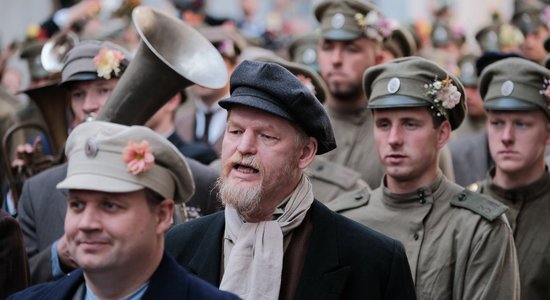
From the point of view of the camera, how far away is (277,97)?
6.39m

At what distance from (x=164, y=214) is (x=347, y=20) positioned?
502 cm

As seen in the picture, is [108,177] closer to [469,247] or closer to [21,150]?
[469,247]

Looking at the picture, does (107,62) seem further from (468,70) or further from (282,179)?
(468,70)

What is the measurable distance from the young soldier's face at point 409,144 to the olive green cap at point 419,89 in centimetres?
6

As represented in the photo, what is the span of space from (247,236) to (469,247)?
1.43 m

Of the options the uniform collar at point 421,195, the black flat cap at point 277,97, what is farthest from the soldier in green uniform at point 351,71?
the black flat cap at point 277,97

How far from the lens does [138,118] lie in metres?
7.87

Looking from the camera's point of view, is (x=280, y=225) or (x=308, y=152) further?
(x=308, y=152)

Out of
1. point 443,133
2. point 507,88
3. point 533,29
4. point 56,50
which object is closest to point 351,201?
point 443,133

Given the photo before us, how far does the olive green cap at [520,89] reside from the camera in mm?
8445

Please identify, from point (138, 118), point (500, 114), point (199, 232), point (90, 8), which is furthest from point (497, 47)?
point (199, 232)

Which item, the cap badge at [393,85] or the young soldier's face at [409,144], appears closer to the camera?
the young soldier's face at [409,144]

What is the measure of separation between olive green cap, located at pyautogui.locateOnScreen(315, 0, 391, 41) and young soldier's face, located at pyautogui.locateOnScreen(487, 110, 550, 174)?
78.8 inches

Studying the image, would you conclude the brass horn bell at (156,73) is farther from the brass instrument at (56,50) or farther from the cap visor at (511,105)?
the brass instrument at (56,50)
